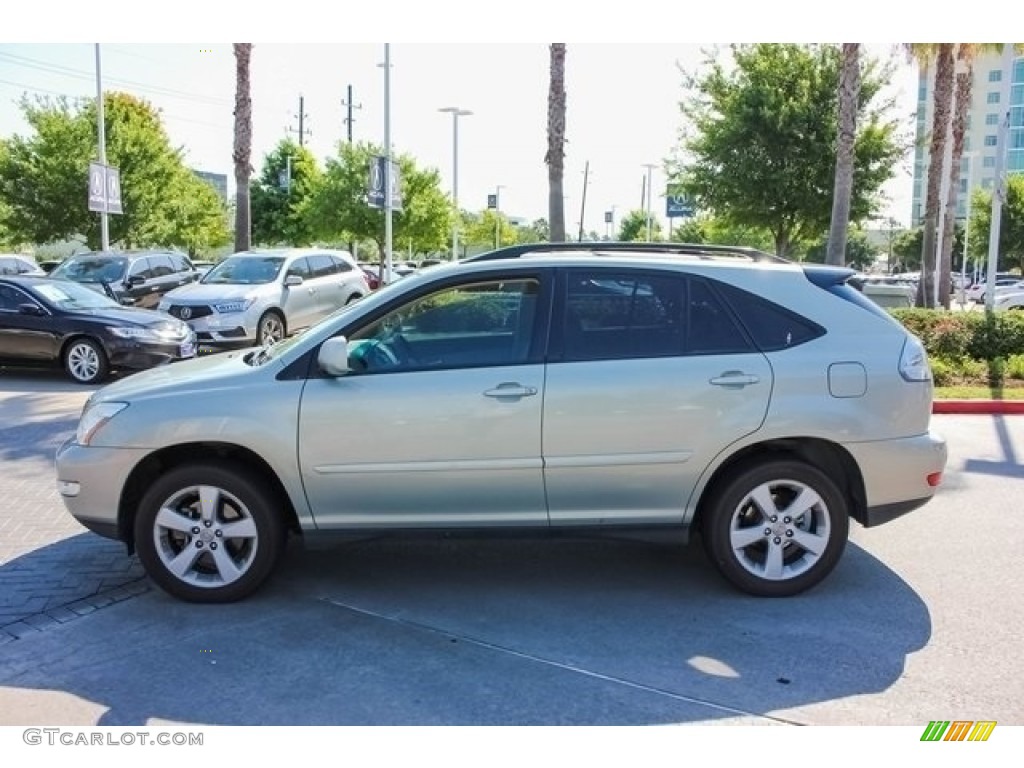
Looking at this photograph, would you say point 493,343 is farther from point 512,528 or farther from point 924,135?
point 924,135

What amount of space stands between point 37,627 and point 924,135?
21081 millimetres

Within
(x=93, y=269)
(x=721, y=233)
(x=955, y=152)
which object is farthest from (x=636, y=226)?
(x=93, y=269)

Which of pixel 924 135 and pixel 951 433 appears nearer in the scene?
pixel 951 433

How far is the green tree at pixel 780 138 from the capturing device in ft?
60.7

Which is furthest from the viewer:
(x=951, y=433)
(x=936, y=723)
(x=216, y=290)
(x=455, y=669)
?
(x=216, y=290)

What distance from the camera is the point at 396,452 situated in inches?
170

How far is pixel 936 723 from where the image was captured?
11.1 feet

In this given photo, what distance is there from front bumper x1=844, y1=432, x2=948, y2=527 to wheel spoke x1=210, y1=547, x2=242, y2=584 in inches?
124

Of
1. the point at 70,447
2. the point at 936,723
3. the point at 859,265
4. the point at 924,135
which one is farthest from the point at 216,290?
the point at 859,265

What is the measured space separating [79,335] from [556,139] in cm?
→ 843

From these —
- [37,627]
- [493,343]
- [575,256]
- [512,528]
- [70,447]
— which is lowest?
[37,627]

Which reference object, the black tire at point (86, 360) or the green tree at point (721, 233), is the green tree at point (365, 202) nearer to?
the green tree at point (721, 233)

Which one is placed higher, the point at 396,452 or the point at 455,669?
the point at 396,452

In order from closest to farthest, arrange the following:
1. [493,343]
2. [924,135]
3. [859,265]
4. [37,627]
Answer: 1. [37,627]
2. [493,343]
3. [924,135]
4. [859,265]
